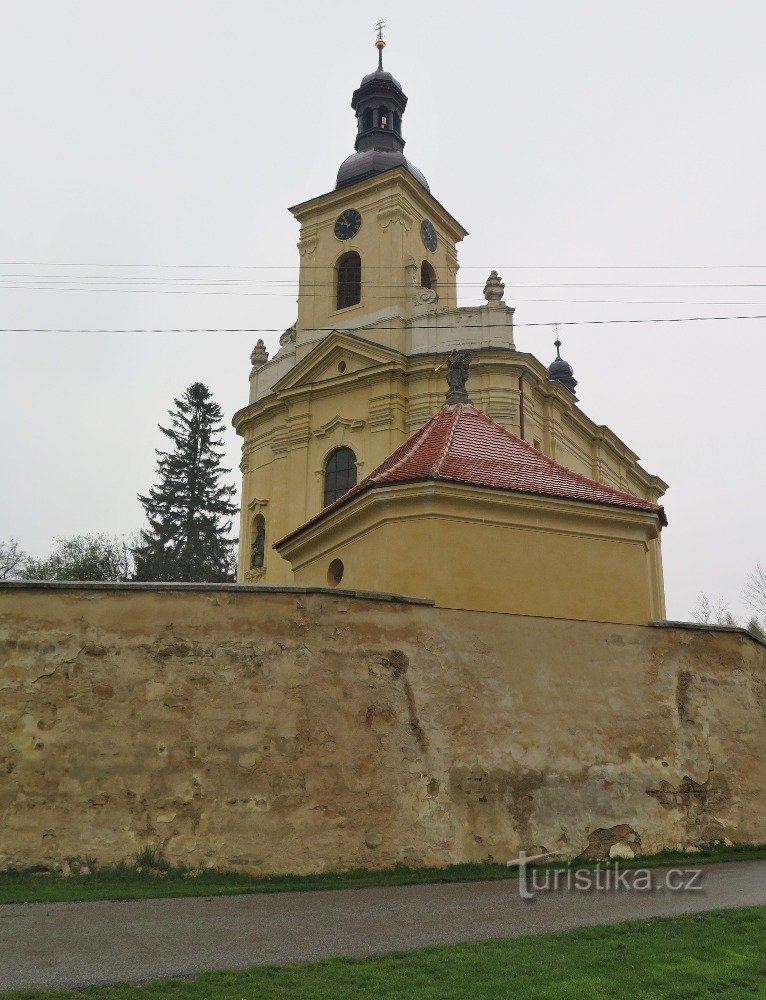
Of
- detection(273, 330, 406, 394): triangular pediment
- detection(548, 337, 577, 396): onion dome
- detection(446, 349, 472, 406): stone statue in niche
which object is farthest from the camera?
detection(548, 337, 577, 396): onion dome

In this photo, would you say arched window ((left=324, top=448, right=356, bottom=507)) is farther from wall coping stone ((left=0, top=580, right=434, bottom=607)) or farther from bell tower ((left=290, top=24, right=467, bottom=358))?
wall coping stone ((left=0, top=580, right=434, bottom=607))

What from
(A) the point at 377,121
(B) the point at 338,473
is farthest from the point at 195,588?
(A) the point at 377,121

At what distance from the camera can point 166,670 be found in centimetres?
1091

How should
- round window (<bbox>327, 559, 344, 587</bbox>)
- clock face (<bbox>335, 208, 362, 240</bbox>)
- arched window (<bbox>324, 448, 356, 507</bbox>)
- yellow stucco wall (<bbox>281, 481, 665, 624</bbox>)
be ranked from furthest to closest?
clock face (<bbox>335, 208, 362, 240</bbox>)
arched window (<bbox>324, 448, 356, 507</bbox>)
round window (<bbox>327, 559, 344, 587</bbox>)
yellow stucco wall (<bbox>281, 481, 665, 624</bbox>)

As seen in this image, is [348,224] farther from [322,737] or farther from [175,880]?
[175,880]

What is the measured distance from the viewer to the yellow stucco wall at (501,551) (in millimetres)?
12492

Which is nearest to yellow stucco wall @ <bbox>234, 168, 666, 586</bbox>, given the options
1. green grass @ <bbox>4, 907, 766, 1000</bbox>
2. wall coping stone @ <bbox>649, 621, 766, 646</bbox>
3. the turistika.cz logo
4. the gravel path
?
wall coping stone @ <bbox>649, 621, 766, 646</bbox>

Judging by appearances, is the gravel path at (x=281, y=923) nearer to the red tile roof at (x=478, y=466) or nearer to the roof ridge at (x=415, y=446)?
the red tile roof at (x=478, y=466)

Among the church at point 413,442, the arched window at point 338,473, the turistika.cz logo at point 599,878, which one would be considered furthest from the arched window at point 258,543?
the turistika.cz logo at point 599,878

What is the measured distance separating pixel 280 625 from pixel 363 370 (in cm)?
1944

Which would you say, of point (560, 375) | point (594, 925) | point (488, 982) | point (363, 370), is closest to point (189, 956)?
point (488, 982)

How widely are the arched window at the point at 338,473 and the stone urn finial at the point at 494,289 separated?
610 centimetres

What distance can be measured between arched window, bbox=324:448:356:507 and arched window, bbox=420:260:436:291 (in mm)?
7009

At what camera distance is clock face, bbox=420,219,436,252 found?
33875 millimetres
